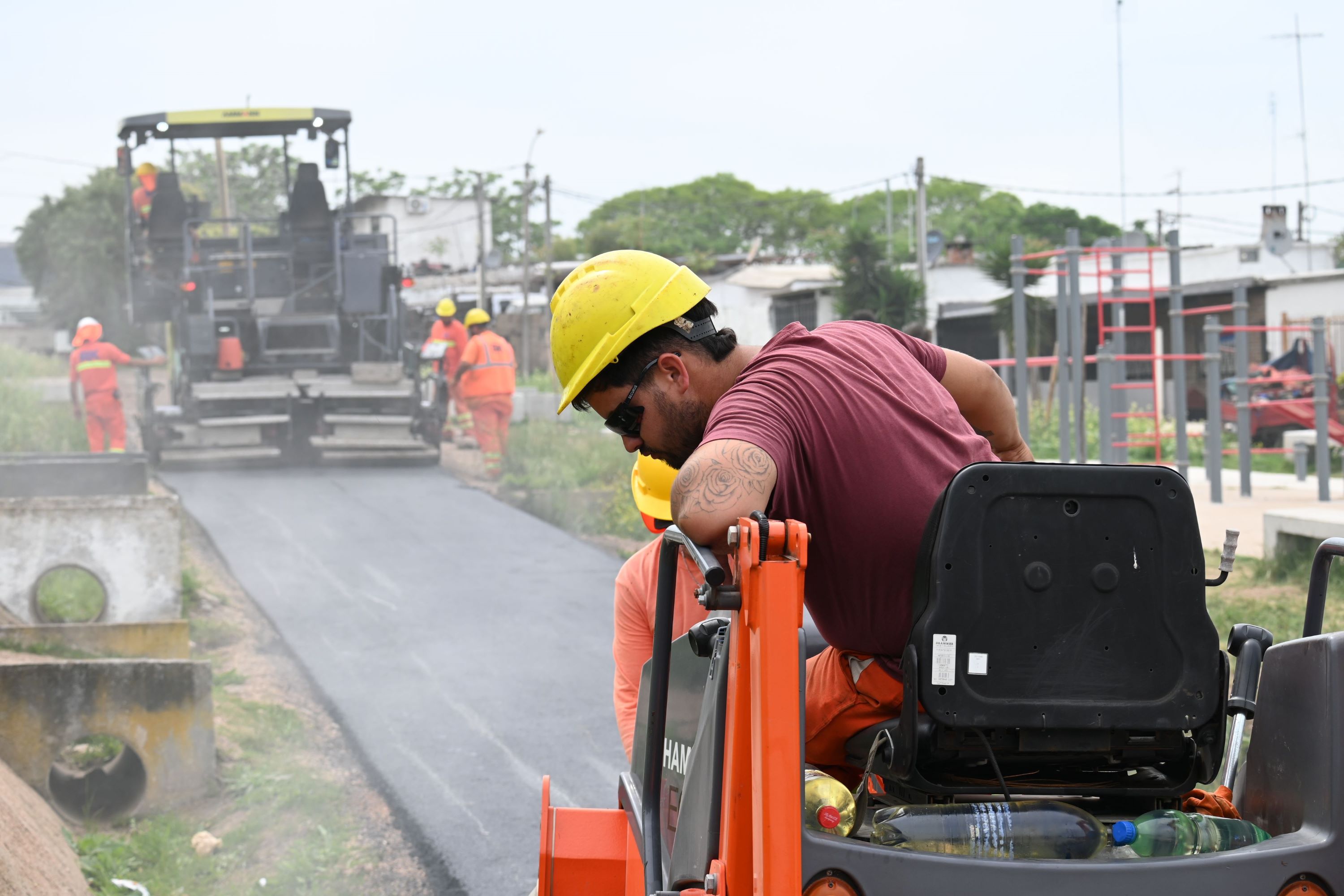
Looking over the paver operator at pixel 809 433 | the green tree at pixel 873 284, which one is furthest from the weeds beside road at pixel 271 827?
the green tree at pixel 873 284

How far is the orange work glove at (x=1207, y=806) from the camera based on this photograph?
2.45 m

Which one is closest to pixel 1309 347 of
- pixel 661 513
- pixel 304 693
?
pixel 304 693

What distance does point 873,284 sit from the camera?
822 inches

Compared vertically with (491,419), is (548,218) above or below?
above

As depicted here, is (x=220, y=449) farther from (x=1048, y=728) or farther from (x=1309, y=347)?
→ (x=1309, y=347)

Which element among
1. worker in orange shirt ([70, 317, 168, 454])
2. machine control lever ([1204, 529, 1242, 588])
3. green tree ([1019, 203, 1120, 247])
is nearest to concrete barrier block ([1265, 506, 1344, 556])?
machine control lever ([1204, 529, 1242, 588])

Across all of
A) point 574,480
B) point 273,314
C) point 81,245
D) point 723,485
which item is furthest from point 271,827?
point 81,245

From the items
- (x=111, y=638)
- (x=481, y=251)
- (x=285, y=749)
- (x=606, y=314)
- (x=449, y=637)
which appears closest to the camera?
(x=606, y=314)

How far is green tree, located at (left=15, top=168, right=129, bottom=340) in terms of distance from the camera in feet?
136

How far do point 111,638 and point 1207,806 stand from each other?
5.57m

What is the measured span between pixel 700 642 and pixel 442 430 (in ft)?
47.8

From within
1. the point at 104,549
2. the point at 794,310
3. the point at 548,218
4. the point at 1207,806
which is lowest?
the point at 104,549

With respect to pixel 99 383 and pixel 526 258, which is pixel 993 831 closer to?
pixel 99 383

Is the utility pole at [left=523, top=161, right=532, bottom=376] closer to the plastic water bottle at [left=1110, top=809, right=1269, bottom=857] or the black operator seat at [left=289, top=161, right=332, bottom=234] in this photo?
the black operator seat at [left=289, top=161, right=332, bottom=234]
